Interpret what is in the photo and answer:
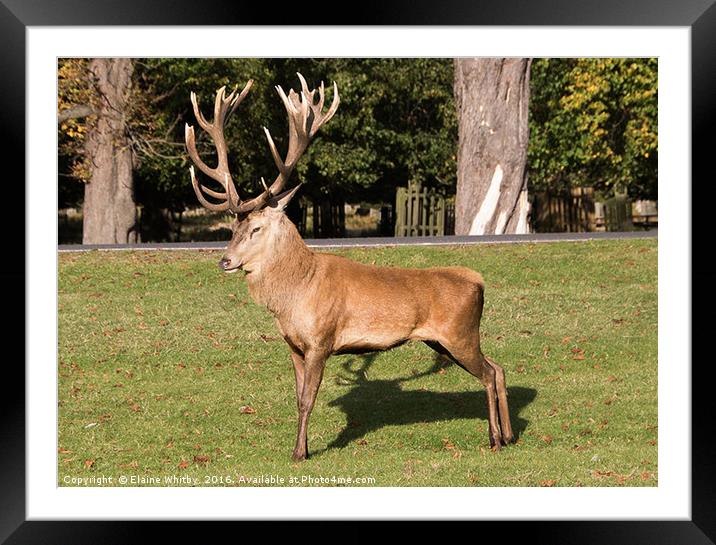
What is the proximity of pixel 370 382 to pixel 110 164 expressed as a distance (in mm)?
11118

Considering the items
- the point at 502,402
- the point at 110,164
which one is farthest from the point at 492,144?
the point at 502,402

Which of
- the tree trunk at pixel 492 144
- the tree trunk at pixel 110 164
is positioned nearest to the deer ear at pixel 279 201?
the tree trunk at pixel 492 144

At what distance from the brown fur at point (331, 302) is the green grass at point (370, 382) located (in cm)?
101

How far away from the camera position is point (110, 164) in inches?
883

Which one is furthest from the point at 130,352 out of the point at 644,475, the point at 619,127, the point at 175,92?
the point at 619,127

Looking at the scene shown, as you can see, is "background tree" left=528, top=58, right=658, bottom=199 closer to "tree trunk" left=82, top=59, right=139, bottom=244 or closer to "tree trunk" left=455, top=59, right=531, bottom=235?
"tree trunk" left=455, top=59, right=531, bottom=235

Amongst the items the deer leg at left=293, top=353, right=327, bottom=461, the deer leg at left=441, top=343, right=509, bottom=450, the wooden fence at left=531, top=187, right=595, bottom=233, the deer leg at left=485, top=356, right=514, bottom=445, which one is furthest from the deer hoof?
the wooden fence at left=531, top=187, right=595, bottom=233

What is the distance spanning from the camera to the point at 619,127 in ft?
90.8

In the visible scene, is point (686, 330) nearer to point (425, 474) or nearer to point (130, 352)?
point (425, 474)

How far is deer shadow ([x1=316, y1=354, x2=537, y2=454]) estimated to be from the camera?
11336 millimetres

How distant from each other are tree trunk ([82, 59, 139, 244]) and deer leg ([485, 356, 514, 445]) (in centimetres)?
1356

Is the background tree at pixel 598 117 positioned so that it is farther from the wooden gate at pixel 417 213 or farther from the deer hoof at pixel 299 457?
the deer hoof at pixel 299 457

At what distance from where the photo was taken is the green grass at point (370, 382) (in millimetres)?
10117
